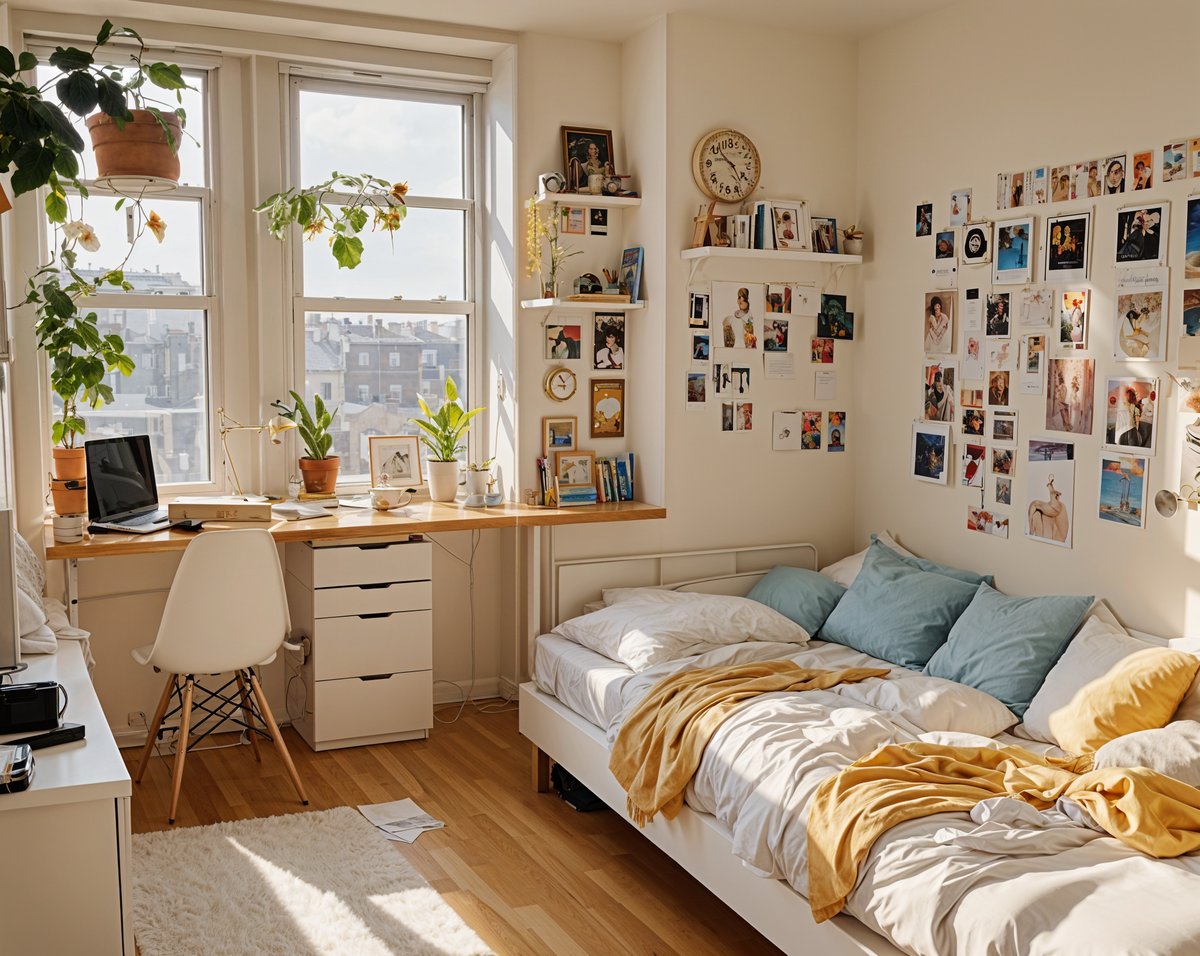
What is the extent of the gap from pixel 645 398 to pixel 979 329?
1238 millimetres

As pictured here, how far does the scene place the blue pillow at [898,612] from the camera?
145 inches

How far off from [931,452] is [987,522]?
0.37m

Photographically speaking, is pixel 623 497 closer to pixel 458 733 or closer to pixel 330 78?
pixel 458 733

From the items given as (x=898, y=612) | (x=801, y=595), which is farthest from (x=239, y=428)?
(x=898, y=612)

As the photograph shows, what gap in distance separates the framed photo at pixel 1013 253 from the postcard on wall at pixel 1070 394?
1.03ft

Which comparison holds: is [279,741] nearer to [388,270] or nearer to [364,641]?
[364,641]

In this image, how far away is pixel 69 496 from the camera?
377cm

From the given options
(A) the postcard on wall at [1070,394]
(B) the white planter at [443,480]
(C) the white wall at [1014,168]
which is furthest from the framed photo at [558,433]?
(A) the postcard on wall at [1070,394]

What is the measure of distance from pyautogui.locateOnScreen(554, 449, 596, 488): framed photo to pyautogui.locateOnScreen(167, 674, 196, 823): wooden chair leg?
150 centimetres

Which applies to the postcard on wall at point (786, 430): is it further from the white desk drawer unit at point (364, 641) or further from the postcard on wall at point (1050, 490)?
the white desk drawer unit at point (364, 641)

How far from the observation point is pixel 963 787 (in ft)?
8.30

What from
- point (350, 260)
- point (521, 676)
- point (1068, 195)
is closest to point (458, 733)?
point (521, 676)

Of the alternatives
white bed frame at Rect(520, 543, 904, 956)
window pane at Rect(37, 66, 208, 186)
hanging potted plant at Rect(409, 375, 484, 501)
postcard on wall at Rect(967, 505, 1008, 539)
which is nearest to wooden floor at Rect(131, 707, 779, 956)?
white bed frame at Rect(520, 543, 904, 956)

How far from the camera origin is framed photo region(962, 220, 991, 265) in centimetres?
390
